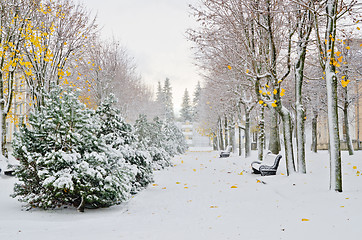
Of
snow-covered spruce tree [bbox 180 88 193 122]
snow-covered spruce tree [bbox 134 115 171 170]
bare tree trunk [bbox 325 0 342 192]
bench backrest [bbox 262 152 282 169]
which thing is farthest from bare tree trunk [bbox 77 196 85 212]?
snow-covered spruce tree [bbox 180 88 193 122]

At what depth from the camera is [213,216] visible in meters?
6.34

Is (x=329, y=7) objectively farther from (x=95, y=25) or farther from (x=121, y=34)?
(x=121, y=34)

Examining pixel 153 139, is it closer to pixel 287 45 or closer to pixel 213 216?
pixel 287 45

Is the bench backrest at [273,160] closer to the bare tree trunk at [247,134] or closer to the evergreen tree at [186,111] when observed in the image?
the bare tree trunk at [247,134]

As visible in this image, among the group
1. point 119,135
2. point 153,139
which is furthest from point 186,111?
point 119,135

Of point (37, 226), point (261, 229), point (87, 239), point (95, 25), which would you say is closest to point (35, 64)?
point (95, 25)

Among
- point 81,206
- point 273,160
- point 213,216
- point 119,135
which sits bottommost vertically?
point 213,216

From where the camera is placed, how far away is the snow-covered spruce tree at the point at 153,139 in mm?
15789

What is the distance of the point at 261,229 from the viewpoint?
528cm

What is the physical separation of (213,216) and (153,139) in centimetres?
1171

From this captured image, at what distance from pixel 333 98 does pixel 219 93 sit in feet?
57.3

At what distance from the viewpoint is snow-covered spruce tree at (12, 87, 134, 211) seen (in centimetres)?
662

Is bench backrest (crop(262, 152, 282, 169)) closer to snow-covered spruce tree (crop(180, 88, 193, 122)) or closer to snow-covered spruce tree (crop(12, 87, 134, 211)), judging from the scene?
snow-covered spruce tree (crop(12, 87, 134, 211))

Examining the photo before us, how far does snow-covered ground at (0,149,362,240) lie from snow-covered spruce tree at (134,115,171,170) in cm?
640
